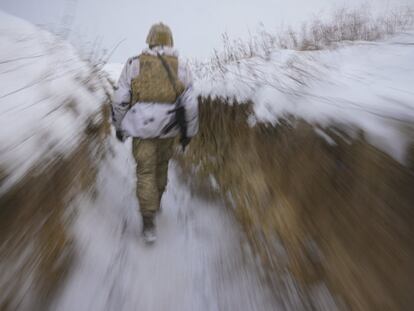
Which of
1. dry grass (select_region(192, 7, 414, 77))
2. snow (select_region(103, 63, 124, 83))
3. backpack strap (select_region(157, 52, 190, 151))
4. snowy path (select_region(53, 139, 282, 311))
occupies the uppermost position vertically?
dry grass (select_region(192, 7, 414, 77))

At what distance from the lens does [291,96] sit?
2.09m

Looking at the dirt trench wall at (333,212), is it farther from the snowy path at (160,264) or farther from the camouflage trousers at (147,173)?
the camouflage trousers at (147,173)

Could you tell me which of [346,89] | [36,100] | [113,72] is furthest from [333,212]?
[113,72]

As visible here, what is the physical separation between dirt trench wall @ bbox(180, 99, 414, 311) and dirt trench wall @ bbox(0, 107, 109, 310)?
134 centimetres

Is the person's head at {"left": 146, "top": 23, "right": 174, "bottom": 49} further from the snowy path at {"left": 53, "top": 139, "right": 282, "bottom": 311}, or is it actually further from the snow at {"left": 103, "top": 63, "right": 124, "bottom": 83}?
the snow at {"left": 103, "top": 63, "right": 124, "bottom": 83}

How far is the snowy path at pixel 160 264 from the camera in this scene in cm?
165

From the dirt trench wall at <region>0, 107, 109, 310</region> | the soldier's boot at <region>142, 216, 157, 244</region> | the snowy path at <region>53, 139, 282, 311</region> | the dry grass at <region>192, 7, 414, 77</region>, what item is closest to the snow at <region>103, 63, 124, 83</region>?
the dry grass at <region>192, 7, 414, 77</region>

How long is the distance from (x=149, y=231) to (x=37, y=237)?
96cm

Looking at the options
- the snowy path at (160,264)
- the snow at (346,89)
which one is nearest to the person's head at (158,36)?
the snow at (346,89)

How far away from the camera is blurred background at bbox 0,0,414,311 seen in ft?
3.94

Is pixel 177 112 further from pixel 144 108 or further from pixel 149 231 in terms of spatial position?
pixel 149 231

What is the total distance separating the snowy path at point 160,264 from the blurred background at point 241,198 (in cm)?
1

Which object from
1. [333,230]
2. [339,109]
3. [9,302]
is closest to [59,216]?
[9,302]

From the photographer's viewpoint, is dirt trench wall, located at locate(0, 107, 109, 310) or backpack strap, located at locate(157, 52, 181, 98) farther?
backpack strap, located at locate(157, 52, 181, 98)
